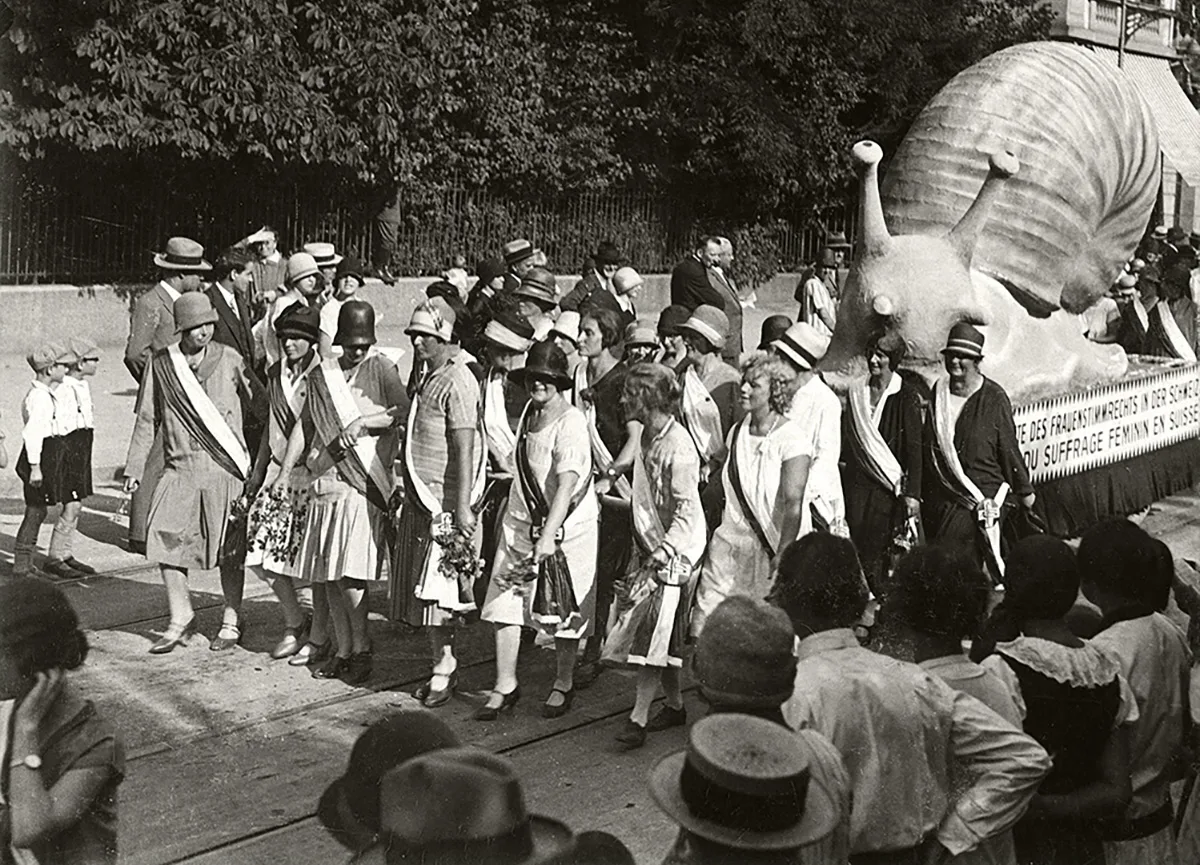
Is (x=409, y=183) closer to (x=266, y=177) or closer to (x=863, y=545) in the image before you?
(x=266, y=177)

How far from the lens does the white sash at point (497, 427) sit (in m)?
8.09

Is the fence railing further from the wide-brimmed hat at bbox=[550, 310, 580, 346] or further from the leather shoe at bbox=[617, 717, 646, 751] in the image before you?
the leather shoe at bbox=[617, 717, 646, 751]

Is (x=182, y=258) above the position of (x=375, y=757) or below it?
above

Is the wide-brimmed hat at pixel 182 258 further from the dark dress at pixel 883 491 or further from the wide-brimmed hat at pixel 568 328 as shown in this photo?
the dark dress at pixel 883 491

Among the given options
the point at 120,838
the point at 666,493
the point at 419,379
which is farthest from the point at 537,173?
the point at 120,838

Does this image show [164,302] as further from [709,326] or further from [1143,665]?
[1143,665]

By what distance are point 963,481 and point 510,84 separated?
49.1ft

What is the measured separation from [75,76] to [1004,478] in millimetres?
12357

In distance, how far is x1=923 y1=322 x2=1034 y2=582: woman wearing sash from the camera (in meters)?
7.89

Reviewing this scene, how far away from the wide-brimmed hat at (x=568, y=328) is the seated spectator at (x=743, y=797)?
6143 mm

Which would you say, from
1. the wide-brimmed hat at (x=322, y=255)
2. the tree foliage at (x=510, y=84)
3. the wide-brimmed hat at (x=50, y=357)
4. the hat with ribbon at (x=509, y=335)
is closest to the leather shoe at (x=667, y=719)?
the hat with ribbon at (x=509, y=335)

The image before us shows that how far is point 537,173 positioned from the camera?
74.3 ft

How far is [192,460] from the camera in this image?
27.1 ft

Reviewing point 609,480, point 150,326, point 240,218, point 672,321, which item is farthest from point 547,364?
point 240,218
